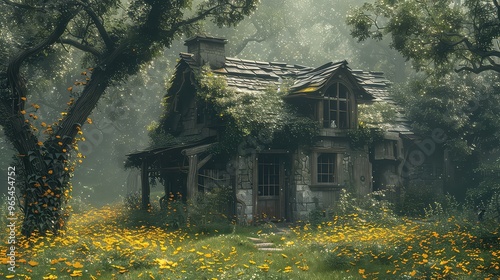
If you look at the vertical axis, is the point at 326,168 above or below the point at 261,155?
below

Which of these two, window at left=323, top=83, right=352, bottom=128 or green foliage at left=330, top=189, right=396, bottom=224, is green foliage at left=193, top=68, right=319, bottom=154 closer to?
window at left=323, top=83, right=352, bottom=128

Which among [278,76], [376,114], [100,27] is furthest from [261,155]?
[100,27]

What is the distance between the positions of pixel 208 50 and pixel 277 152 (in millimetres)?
5128

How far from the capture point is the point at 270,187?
19.8m

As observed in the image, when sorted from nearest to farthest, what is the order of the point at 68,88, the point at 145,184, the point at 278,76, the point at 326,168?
the point at 68,88, the point at 326,168, the point at 145,184, the point at 278,76

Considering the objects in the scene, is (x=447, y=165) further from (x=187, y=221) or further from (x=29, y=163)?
(x=29, y=163)

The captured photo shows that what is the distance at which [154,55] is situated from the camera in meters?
16.8

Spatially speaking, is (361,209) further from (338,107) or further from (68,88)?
(68,88)

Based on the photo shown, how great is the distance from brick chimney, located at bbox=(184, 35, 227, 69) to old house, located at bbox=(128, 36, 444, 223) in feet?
0.13

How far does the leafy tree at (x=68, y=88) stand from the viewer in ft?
45.4

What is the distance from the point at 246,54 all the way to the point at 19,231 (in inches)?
1619

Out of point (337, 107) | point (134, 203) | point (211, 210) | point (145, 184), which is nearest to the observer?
point (211, 210)

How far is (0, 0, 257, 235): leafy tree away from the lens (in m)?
13.9

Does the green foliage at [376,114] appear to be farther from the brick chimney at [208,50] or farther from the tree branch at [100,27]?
the tree branch at [100,27]
